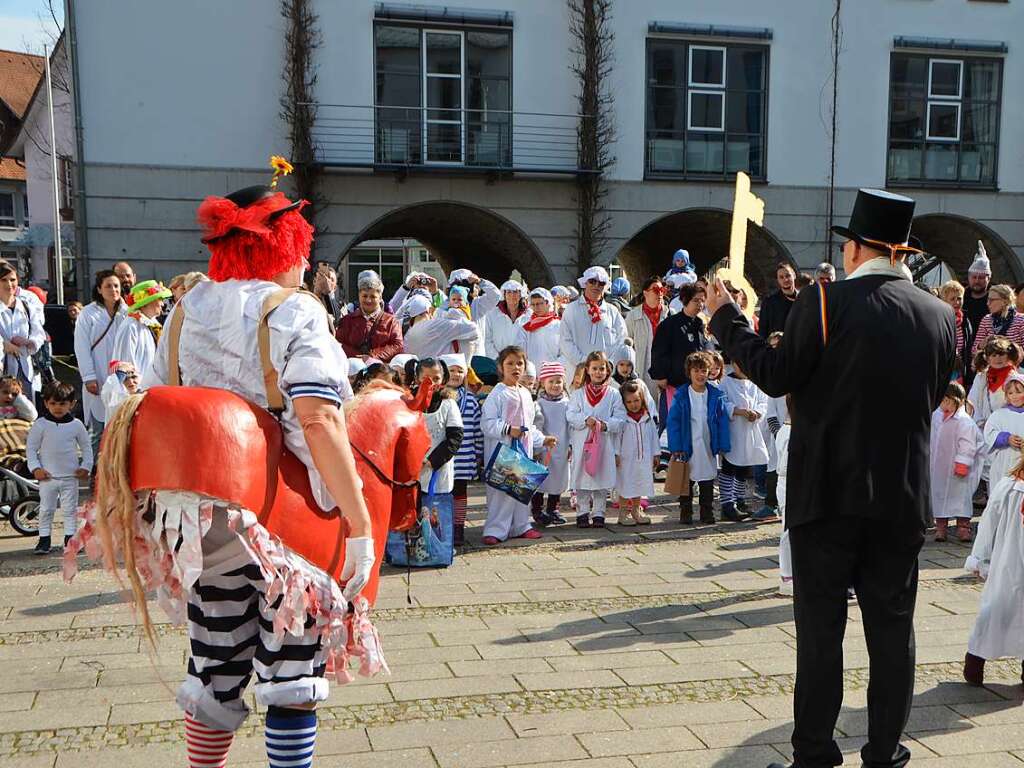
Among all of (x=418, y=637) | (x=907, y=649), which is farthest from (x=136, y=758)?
(x=907, y=649)

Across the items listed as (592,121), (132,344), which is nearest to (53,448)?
(132,344)

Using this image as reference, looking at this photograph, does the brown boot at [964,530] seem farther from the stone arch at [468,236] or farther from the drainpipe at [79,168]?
the drainpipe at [79,168]

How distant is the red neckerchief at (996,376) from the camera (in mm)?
8580

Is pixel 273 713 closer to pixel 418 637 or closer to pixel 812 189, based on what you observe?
pixel 418 637

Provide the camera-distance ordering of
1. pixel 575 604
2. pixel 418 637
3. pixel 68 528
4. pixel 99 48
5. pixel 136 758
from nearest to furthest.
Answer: pixel 136 758 < pixel 418 637 < pixel 575 604 < pixel 68 528 < pixel 99 48

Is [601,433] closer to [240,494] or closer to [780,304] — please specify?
[780,304]

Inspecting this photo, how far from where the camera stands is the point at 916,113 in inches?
763

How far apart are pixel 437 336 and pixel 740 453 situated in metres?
3.06

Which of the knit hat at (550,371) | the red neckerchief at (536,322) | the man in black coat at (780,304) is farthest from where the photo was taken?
the red neckerchief at (536,322)

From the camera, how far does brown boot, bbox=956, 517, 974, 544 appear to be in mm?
7992

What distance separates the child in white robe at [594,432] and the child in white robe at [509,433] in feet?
1.06

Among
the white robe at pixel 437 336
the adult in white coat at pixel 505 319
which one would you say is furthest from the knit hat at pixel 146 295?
the adult in white coat at pixel 505 319

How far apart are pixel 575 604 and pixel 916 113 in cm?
1644

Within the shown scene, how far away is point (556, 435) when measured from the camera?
29.2ft
